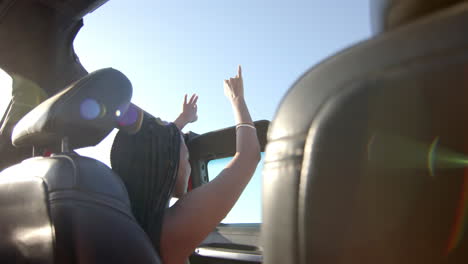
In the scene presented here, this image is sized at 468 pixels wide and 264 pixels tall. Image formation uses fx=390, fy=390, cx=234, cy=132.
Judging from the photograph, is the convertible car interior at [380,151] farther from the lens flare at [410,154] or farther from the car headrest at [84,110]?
the car headrest at [84,110]

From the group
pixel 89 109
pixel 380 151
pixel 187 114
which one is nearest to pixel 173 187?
pixel 89 109

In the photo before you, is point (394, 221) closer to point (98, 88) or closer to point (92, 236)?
point (92, 236)

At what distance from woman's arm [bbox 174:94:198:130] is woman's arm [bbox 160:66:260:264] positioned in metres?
0.72

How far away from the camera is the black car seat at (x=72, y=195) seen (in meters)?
1.06

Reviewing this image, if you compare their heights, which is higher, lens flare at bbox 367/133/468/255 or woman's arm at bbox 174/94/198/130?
woman's arm at bbox 174/94/198/130

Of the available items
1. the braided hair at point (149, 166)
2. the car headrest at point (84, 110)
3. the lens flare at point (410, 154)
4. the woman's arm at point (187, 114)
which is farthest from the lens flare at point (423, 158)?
the woman's arm at point (187, 114)

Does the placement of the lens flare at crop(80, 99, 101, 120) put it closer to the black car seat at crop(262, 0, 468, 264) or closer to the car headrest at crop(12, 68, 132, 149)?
the car headrest at crop(12, 68, 132, 149)

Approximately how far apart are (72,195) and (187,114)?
1.19 meters

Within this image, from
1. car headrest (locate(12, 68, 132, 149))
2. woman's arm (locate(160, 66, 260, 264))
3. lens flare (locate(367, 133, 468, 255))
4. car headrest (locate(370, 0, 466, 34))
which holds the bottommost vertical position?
woman's arm (locate(160, 66, 260, 264))

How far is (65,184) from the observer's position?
3.65 feet

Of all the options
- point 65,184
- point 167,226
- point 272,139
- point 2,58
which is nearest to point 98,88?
point 65,184

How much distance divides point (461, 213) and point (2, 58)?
2.84m

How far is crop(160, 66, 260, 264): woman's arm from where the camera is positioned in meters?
1.50

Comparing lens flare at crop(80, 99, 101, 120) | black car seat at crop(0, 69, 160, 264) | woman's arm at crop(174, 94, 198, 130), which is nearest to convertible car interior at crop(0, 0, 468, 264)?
black car seat at crop(0, 69, 160, 264)
